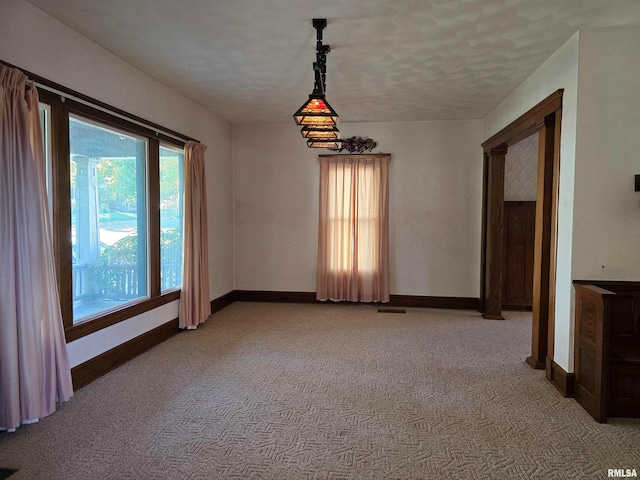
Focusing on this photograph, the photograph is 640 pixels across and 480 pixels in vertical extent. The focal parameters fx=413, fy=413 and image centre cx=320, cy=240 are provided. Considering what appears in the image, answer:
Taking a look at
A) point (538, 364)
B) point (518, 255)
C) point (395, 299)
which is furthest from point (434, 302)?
point (538, 364)

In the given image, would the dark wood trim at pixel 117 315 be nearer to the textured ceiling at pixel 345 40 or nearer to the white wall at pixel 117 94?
the white wall at pixel 117 94

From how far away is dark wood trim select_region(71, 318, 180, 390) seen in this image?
3392 mm

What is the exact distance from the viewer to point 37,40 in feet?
9.67

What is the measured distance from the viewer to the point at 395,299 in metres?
6.47

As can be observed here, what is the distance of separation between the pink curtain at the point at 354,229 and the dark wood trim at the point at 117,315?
2461mm

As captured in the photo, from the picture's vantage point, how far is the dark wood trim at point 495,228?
18.5ft

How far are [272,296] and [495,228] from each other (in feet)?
11.6

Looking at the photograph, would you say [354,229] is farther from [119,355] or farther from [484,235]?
[119,355]

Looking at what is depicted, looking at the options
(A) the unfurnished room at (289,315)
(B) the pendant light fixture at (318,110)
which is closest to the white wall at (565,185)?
(A) the unfurnished room at (289,315)

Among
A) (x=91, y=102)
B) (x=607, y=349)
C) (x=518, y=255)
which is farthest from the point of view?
(x=518, y=255)

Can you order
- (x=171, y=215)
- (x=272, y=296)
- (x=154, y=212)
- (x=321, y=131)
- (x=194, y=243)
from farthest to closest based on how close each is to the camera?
A: (x=272, y=296), (x=194, y=243), (x=171, y=215), (x=154, y=212), (x=321, y=131)

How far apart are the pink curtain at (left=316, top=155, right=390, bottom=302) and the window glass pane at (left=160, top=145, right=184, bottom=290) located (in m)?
2.21

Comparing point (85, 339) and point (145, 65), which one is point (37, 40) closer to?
point (145, 65)

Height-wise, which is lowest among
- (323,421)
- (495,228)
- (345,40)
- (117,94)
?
(323,421)
